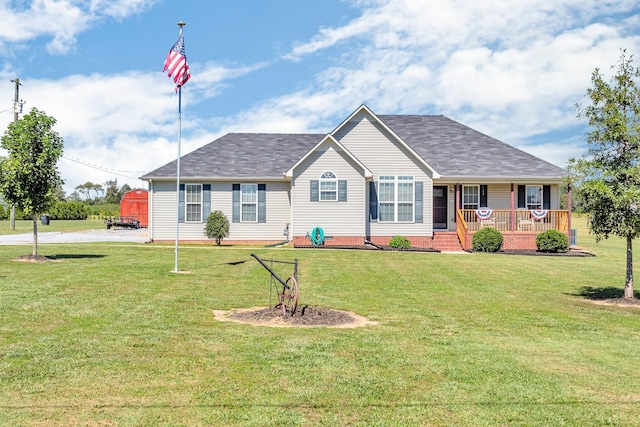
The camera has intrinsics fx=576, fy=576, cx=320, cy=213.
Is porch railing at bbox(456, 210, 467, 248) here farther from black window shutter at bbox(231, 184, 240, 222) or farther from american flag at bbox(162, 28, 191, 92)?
american flag at bbox(162, 28, 191, 92)

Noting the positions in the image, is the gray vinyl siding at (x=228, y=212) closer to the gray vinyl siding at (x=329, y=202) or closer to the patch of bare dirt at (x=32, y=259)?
the gray vinyl siding at (x=329, y=202)

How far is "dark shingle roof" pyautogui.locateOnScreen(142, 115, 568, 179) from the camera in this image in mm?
28672

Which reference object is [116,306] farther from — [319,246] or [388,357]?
[319,246]

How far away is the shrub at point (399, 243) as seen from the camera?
1016 inches

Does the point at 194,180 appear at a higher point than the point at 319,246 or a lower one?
higher

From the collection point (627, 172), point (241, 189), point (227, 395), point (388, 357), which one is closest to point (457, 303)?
point (627, 172)

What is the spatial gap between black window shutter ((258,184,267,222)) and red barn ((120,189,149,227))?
23486 mm

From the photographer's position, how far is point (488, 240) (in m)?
25.5

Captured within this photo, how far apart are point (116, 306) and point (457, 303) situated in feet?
23.3

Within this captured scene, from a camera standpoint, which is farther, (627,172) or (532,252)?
(532,252)

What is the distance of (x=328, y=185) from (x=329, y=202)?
79cm

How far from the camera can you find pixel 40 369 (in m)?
6.83

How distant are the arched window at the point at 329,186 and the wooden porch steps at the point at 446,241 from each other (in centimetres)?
533

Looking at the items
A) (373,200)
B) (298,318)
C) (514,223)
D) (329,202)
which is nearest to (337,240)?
(329,202)
